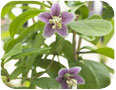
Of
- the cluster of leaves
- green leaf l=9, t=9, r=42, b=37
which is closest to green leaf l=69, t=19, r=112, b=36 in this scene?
the cluster of leaves

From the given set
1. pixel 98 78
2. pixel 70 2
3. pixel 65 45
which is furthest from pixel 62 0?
pixel 98 78

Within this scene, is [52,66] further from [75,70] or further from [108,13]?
[108,13]

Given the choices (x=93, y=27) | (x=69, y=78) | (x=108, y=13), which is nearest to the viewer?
(x=93, y=27)

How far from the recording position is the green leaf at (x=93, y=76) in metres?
A: 0.57

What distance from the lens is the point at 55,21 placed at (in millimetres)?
505

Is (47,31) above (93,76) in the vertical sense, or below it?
above

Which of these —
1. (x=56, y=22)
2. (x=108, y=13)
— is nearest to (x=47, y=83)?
(x=56, y=22)

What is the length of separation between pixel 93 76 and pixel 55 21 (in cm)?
20

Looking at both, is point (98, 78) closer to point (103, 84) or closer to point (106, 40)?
point (103, 84)

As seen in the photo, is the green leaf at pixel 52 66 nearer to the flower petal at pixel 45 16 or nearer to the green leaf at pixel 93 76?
the green leaf at pixel 93 76

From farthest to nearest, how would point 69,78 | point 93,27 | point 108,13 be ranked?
1. point 108,13
2. point 69,78
3. point 93,27

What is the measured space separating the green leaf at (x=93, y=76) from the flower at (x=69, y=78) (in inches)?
1.2

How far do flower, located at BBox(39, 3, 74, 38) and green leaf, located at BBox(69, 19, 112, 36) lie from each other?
3 centimetres

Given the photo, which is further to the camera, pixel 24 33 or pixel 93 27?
pixel 24 33
